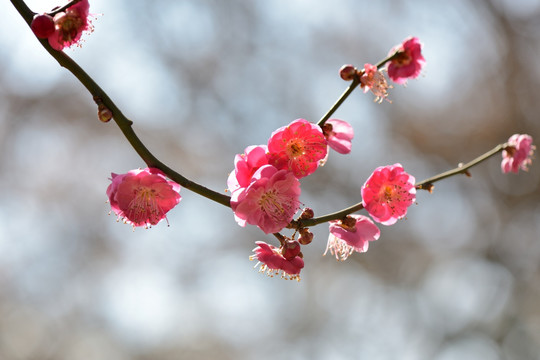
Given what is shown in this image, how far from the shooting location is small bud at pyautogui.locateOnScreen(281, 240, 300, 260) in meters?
Answer: 0.52

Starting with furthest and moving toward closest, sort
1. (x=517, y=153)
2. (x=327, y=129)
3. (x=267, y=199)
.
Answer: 1. (x=517, y=153)
2. (x=327, y=129)
3. (x=267, y=199)

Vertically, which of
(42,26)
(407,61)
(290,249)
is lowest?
(290,249)

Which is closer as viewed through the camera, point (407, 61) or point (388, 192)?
point (388, 192)

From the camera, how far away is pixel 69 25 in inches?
20.1

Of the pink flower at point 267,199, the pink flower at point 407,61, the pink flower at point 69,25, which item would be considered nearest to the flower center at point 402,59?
the pink flower at point 407,61

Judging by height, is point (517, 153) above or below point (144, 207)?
above

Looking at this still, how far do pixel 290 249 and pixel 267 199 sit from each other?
7cm

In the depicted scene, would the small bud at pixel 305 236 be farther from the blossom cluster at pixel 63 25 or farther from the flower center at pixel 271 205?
the blossom cluster at pixel 63 25

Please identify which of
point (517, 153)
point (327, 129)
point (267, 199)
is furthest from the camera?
point (517, 153)

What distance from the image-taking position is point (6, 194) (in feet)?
8.68

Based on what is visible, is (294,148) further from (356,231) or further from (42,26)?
(42,26)

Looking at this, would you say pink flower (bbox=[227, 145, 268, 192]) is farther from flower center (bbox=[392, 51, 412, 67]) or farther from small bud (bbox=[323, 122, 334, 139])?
flower center (bbox=[392, 51, 412, 67])

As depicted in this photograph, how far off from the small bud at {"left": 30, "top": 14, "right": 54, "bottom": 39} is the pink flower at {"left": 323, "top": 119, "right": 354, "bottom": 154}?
265mm

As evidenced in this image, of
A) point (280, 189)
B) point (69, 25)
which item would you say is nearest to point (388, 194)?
point (280, 189)
